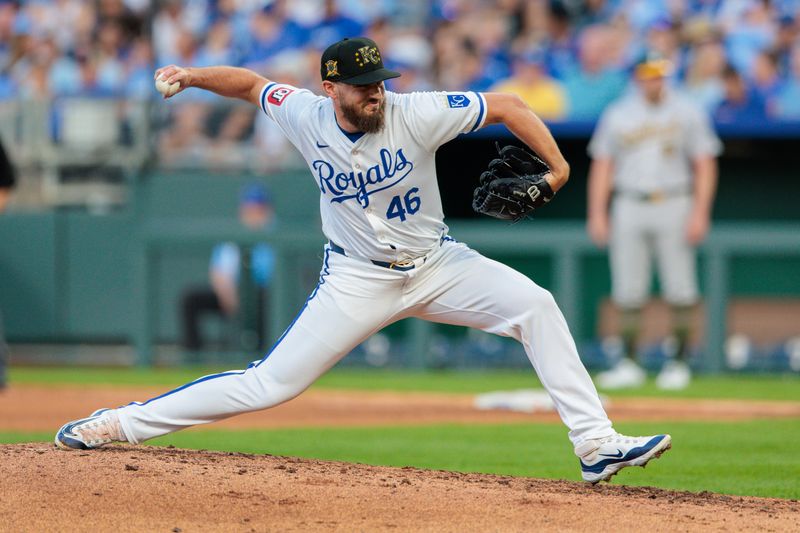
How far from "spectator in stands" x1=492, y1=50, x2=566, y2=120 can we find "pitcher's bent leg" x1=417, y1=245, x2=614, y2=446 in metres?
7.66

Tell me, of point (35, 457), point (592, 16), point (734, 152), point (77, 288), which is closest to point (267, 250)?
point (77, 288)

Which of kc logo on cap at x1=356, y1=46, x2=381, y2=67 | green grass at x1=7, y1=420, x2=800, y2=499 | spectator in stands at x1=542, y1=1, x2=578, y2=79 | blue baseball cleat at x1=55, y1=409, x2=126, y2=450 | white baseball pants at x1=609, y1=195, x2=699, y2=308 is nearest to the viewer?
kc logo on cap at x1=356, y1=46, x2=381, y2=67

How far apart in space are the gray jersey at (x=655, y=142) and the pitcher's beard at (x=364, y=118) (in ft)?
18.5

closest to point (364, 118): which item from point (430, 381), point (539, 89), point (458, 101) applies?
point (458, 101)

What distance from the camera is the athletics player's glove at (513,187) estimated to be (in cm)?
512

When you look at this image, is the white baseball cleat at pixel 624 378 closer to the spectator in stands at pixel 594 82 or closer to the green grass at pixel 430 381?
the green grass at pixel 430 381

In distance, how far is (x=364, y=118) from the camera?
16.6ft

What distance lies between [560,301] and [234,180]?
376 cm

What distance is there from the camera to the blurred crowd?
1241cm

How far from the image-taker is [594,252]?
1230cm

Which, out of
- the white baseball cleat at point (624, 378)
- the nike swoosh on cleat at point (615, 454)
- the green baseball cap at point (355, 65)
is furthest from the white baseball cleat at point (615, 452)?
the white baseball cleat at point (624, 378)

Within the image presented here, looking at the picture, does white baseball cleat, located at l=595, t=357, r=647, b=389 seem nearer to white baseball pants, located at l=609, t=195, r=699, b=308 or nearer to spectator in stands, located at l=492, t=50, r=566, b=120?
white baseball pants, located at l=609, t=195, r=699, b=308

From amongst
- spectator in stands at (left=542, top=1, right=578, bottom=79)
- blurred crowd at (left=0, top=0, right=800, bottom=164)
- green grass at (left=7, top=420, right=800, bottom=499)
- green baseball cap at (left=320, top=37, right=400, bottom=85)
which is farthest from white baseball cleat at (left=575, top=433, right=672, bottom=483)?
spectator in stands at (left=542, top=1, right=578, bottom=79)

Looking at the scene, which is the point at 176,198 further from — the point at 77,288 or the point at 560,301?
the point at 560,301
